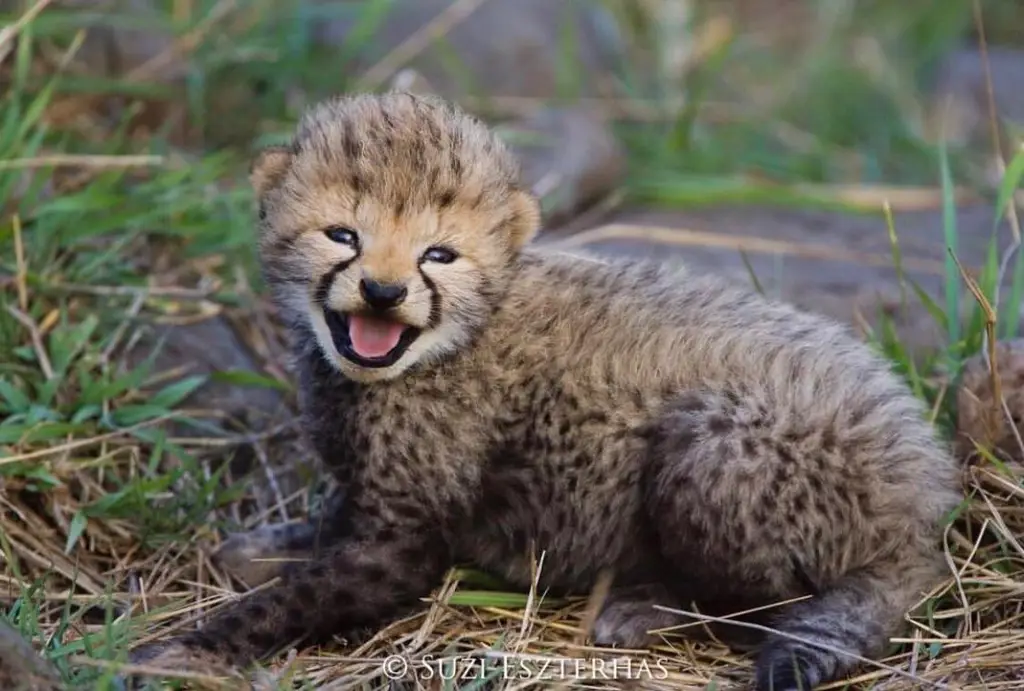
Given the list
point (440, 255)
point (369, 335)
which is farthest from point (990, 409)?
point (369, 335)

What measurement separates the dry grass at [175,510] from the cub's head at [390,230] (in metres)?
0.66

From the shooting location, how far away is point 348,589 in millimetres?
2980

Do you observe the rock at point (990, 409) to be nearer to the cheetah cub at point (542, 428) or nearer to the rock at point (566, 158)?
the cheetah cub at point (542, 428)

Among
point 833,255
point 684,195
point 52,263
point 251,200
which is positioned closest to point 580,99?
point 684,195

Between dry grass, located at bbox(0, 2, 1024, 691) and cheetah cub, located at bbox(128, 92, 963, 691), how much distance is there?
0.10 meters

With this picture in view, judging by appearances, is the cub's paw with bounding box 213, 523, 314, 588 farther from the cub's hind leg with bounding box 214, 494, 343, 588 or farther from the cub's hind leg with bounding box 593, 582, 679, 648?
the cub's hind leg with bounding box 593, 582, 679, 648

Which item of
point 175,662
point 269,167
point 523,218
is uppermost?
point 269,167

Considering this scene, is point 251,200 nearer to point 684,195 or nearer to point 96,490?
point 96,490

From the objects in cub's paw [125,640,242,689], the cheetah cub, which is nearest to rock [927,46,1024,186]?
the cheetah cub

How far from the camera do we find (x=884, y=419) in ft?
9.80

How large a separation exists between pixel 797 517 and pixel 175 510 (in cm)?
158

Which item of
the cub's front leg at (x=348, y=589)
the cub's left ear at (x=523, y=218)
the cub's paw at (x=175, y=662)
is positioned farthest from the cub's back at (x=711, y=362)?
the cub's paw at (x=175, y=662)

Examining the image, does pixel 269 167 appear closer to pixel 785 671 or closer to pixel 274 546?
pixel 274 546

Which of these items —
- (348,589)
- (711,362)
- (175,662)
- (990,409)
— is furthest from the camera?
(990,409)
